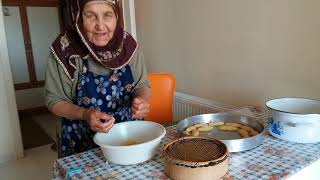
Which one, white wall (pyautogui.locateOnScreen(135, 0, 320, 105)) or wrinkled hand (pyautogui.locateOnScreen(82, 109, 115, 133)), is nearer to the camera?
wrinkled hand (pyautogui.locateOnScreen(82, 109, 115, 133))

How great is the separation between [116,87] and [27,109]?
11.4 ft

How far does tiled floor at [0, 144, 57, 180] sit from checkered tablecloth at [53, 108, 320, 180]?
1.52m

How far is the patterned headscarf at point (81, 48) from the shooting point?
0.98 m

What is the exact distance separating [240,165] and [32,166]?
211 cm

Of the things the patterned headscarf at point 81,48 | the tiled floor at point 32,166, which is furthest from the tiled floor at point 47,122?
the patterned headscarf at point 81,48

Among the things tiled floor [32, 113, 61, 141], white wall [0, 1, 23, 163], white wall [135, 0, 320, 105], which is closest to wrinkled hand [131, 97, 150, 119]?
white wall [135, 0, 320, 105]

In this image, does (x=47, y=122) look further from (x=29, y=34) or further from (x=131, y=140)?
(x=131, y=140)

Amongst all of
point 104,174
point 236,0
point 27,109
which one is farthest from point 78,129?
point 27,109

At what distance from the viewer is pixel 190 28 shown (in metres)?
1.87

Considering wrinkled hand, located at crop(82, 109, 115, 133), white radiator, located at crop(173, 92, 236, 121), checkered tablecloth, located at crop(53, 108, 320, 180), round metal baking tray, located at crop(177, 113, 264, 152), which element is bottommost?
white radiator, located at crop(173, 92, 236, 121)

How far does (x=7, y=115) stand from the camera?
2408 millimetres

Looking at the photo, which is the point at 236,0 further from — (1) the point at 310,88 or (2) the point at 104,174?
(2) the point at 104,174

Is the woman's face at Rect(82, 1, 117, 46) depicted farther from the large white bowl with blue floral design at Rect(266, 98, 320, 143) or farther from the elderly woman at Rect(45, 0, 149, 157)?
the large white bowl with blue floral design at Rect(266, 98, 320, 143)

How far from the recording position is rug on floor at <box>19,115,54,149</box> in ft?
9.47
